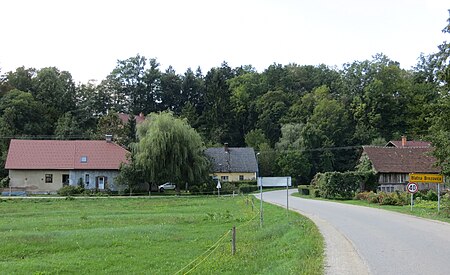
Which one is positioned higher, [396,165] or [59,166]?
[59,166]

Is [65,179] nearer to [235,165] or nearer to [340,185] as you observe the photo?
[235,165]

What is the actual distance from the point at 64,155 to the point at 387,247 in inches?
2263

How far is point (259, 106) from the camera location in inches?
4331

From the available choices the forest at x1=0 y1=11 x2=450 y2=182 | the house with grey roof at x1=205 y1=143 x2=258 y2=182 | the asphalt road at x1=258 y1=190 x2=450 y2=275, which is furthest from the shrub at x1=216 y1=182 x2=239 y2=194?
the asphalt road at x1=258 y1=190 x2=450 y2=275

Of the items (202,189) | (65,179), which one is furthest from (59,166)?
(202,189)

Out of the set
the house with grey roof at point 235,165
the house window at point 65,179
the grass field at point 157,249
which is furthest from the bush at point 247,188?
the grass field at point 157,249

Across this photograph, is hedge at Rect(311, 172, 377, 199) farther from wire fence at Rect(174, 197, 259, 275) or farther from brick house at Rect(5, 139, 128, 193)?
wire fence at Rect(174, 197, 259, 275)

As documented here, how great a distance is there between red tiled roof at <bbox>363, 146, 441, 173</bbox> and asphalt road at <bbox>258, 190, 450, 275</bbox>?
37.8 m

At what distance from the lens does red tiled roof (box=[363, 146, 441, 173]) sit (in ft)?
202

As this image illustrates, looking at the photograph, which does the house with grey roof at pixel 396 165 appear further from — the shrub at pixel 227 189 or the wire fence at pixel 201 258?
the wire fence at pixel 201 258

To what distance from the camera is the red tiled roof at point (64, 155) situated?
6488cm

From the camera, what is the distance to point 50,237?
19797 mm

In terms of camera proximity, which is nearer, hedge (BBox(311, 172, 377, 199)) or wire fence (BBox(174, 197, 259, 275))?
wire fence (BBox(174, 197, 259, 275))

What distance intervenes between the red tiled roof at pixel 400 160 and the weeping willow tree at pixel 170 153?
20736mm
